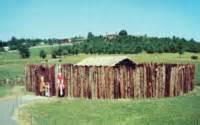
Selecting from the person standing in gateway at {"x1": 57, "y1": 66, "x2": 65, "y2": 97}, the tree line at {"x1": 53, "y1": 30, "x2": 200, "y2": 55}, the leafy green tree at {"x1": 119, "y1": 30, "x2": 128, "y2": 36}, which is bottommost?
the tree line at {"x1": 53, "y1": 30, "x2": 200, "y2": 55}

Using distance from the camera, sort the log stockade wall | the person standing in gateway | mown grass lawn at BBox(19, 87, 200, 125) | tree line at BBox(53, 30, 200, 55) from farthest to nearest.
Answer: tree line at BBox(53, 30, 200, 55)
the person standing in gateway
the log stockade wall
mown grass lawn at BBox(19, 87, 200, 125)

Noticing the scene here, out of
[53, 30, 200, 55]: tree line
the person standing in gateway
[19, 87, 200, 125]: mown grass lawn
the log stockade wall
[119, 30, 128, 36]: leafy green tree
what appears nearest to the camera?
[19, 87, 200, 125]: mown grass lawn

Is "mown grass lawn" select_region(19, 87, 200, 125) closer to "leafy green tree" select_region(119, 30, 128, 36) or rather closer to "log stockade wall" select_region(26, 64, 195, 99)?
"log stockade wall" select_region(26, 64, 195, 99)

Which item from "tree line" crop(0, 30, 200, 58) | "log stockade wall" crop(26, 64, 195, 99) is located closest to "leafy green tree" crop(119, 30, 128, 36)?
"tree line" crop(0, 30, 200, 58)

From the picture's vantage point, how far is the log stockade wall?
29359 mm

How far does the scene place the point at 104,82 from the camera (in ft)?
96.6

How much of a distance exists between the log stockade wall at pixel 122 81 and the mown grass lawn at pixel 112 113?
2825mm

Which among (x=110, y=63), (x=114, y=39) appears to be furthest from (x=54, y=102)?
(x=114, y=39)

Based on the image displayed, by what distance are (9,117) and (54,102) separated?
20.3ft

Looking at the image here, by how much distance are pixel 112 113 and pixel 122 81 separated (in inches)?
309

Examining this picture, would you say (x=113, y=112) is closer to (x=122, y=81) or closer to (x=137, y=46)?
(x=122, y=81)

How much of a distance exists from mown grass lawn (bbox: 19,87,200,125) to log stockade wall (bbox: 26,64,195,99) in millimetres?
2825

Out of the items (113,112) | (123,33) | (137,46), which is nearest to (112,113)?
(113,112)

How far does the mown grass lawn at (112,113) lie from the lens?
1908 centimetres
